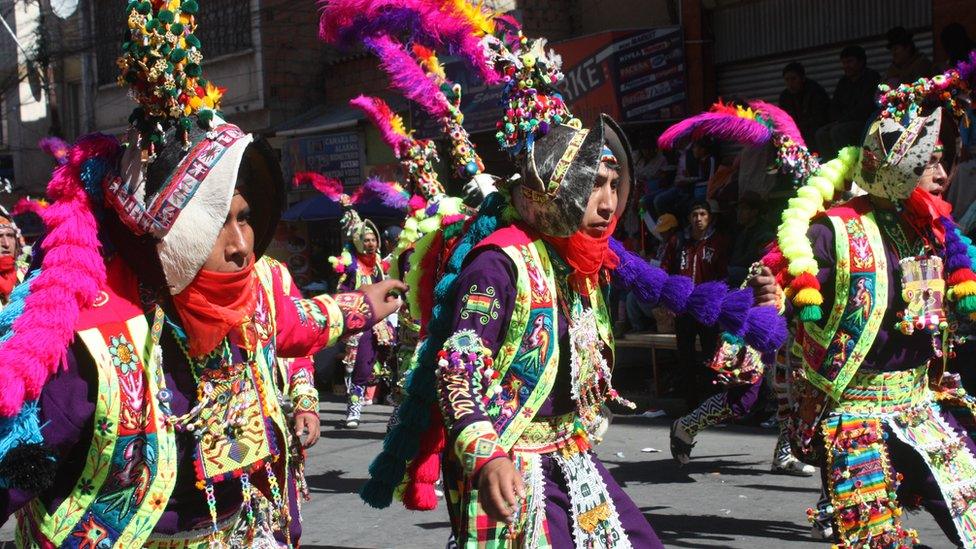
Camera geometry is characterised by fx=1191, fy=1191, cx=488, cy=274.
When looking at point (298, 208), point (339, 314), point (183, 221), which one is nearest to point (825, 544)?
point (339, 314)

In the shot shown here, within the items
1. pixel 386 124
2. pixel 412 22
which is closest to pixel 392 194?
pixel 386 124

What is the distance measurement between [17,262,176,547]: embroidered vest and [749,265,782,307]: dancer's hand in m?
Result: 2.34

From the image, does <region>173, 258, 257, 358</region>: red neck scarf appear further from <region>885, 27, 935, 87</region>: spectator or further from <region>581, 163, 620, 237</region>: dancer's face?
<region>885, 27, 935, 87</region>: spectator

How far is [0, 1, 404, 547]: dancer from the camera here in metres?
3.09

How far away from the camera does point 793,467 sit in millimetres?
8242

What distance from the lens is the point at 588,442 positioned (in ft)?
13.4

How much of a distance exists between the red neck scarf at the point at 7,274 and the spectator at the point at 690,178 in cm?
675

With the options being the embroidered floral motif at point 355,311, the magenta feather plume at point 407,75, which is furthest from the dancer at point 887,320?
the magenta feather plume at point 407,75

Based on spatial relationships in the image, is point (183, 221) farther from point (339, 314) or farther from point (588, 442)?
point (588, 442)

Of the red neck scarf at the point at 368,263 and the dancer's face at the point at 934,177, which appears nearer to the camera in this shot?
the dancer's face at the point at 934,177

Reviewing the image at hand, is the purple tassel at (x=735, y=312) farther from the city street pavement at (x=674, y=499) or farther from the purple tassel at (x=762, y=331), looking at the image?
the city street pavement at (x=674, y=499)

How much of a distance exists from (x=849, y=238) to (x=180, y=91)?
3.00 meters

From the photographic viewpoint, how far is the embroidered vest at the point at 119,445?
3.17 m

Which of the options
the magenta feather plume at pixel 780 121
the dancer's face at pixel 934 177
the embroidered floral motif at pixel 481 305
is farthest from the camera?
the magenta feather plume at pixel 780 121
